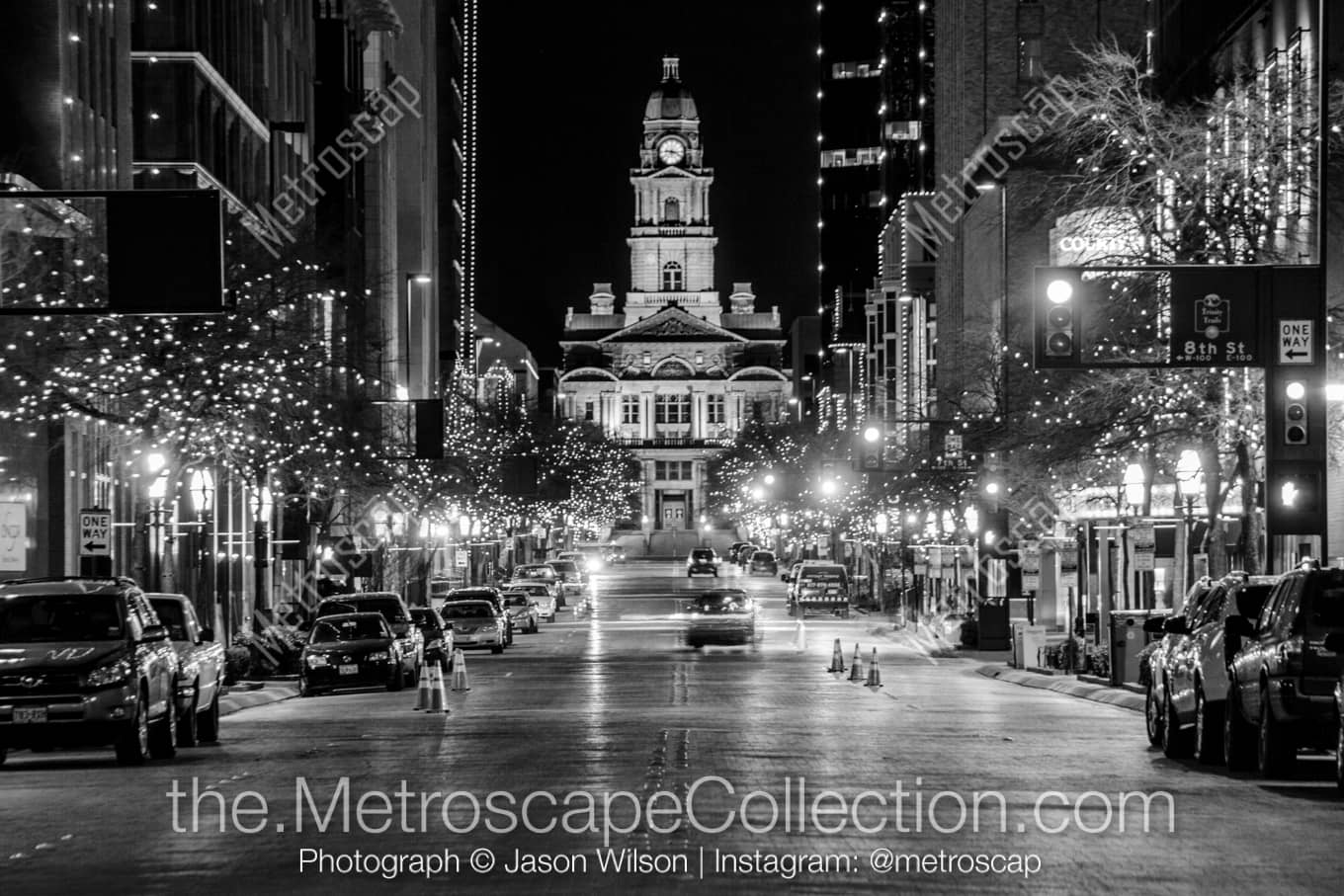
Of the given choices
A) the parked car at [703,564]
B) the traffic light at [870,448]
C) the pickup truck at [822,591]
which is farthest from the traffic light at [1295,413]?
the parked car at [703,564]

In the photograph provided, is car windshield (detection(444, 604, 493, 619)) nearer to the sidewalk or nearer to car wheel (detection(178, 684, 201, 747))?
the sidewalk

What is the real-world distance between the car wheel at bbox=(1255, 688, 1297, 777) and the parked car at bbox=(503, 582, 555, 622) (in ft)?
171

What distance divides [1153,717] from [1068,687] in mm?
13873

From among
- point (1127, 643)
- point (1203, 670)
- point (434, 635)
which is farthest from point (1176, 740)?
point (434, 635)

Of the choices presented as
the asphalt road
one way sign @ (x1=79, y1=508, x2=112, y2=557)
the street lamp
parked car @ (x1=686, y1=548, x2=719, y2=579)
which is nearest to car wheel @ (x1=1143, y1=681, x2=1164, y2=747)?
the asphalt road

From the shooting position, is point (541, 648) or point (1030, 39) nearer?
point (541, 648)

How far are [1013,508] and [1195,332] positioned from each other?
31.6m

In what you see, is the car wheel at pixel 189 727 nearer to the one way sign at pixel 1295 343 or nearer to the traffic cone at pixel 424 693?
the traffic cone at pixel 424 693

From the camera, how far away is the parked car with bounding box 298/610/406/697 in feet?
128

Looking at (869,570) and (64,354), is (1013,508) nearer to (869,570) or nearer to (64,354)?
(64,354)

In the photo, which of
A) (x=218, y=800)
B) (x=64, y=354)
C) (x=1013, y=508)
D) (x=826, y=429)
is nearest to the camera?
(x=218, y=800)

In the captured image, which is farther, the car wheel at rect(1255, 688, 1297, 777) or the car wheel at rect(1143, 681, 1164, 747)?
the car wheel at rect(1143, 681, 1164, 747)

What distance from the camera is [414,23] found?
125 m

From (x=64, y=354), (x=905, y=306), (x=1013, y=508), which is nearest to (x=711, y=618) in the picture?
(x=1013, y=508)
